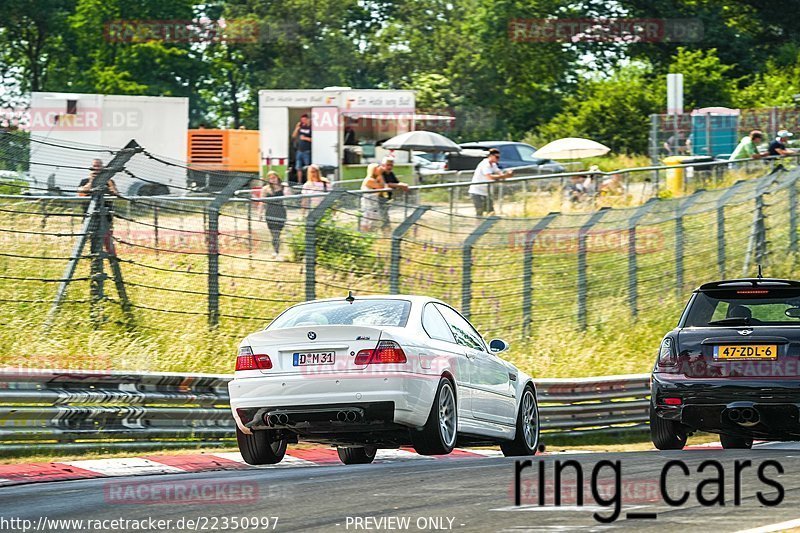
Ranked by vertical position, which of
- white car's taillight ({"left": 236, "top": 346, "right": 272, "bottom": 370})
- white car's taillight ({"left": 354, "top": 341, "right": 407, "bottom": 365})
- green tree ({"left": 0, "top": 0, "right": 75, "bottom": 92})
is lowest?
white car's taillight ({"left": 236, "top": 346, "right": 272, "bottom": 370})

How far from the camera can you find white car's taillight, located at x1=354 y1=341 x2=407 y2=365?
37.8ft

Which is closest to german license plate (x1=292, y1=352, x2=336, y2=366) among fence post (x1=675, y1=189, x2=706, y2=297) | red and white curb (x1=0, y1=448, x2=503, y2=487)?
red and white curb (x1=0, y1=448, x2=503, y2=487)

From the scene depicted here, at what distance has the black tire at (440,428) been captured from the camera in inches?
464

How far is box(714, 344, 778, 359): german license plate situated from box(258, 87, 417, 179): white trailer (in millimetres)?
27488

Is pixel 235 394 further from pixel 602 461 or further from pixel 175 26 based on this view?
pixel 175 26

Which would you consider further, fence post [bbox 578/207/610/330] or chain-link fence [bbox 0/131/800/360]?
fence post [bbox 578/207/610/330]

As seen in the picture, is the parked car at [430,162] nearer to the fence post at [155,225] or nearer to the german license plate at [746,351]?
the fence post at [155,225]

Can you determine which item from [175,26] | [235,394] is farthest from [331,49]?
[235,394]

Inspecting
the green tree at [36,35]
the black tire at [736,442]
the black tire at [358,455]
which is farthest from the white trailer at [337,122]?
the green tree at [36,35]

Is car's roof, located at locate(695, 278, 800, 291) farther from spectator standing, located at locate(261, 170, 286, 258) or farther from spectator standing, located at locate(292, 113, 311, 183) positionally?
spectator standing, located at locate(292, 113, 311, 183)

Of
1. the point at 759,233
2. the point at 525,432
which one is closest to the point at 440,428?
the point at 525,432

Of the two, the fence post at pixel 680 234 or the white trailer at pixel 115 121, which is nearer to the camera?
the fence post at pixel 680 234

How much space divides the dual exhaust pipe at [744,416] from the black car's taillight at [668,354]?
669 mm

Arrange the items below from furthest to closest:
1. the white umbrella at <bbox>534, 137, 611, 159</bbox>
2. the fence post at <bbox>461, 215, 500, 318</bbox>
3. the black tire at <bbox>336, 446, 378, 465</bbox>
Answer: the white umbrella at <bbox>534, 137, 611, 159</bbox>, the fence post at <bbox>461, 215, 500, 318</bbox>, the black tire at <bbox>336, 446, 378, 465</bbox>
